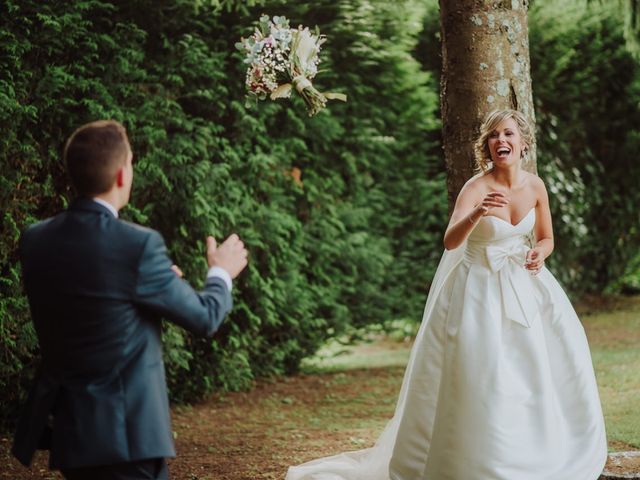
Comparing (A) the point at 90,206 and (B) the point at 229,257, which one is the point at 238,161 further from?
(A) the point at 90,206

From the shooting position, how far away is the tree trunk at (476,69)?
4.98m

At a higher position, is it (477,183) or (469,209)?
(477,183)

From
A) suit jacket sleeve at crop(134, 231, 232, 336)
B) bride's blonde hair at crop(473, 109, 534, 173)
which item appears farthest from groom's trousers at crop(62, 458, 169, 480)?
bride's blonde hair at crop(473, 109, 534, 173)

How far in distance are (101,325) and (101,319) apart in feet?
0.06

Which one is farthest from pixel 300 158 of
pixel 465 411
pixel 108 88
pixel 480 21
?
pixel 465 411

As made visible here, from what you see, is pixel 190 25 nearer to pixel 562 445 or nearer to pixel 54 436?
pixel 562 445

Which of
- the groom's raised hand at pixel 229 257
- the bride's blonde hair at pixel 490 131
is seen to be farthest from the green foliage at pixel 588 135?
the groom's raised hand at pixel 229 257

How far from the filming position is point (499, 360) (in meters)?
4.37

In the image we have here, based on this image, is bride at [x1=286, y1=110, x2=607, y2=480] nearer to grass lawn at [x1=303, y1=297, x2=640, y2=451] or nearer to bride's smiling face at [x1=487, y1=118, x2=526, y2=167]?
bride's smiling face at [x1=487, y1=118, x2=526, y2=167]

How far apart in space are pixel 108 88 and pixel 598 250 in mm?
8213

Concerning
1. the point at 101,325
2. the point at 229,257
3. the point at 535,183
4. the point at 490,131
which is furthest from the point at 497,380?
the point at 101,325

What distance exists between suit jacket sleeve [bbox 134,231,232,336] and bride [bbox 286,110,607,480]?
5.88 feet

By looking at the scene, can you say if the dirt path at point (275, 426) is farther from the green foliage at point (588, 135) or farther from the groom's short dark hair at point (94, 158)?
the green foliage at point (588, 135)

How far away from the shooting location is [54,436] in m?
2.81
